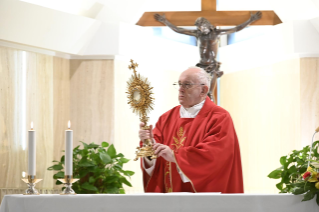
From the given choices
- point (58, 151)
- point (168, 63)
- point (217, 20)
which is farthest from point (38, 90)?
point (217, 20)

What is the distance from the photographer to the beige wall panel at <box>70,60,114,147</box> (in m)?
5.82

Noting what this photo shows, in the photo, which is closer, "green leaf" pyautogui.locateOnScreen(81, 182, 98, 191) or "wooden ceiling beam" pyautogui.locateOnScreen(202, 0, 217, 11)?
"green leaf" pyautogui.locateOnScreen(81, 182, 98, 191)

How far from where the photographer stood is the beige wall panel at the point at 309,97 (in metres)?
5.79

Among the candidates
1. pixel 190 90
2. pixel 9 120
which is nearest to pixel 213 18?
pixel 9 120

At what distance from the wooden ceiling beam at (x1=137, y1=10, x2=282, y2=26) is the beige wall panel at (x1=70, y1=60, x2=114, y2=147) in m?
0.94

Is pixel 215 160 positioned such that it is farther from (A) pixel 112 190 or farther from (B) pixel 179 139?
(A) pixel 112 190

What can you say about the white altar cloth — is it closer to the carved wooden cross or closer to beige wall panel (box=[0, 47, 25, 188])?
beige wall panel (box=[0, 47, 25, 188])

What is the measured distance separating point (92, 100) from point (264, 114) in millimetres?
2337

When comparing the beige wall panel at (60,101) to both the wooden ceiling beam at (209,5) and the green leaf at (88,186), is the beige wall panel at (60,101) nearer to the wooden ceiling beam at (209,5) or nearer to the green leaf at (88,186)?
the green leaf at (88,186)

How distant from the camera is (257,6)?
6.79m

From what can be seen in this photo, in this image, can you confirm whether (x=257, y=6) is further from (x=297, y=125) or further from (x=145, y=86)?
(x=145, y=86)

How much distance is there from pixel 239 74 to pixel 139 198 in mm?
4880

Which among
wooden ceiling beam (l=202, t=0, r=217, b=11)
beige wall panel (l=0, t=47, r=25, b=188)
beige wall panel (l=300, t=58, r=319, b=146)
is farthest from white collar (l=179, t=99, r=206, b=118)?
wooden ceiling beam (l=202, t=0, r=217, b=11)

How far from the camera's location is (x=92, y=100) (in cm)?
587
